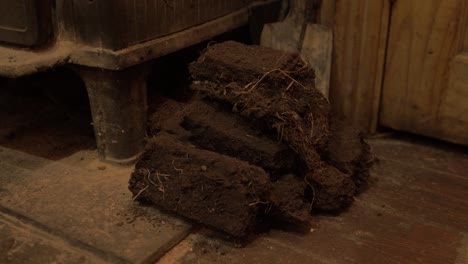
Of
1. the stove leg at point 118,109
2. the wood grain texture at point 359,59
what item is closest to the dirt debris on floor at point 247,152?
the stove leg at point 118,109

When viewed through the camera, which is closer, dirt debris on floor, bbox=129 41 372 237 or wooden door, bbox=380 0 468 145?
dirt debris on floor, bbox=129 41 372 237

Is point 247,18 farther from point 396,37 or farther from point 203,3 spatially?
point 396,37

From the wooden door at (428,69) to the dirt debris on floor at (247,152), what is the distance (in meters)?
0.64

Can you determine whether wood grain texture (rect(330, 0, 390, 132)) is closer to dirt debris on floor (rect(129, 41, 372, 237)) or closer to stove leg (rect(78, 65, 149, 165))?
dirt debris on floor (rect(129, 41, 372, 237))

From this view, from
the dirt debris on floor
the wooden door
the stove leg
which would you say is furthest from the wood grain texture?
the stove leg

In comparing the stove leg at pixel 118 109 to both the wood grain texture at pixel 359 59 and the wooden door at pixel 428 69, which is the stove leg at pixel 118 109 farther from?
the wooden door at pixel 428 69

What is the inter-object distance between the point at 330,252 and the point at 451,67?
3.78ft

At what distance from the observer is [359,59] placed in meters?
2.85

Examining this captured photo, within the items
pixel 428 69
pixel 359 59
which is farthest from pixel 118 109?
pixel 428 69

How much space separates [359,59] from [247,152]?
987 mm

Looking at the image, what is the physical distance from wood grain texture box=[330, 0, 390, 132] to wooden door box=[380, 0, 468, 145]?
46mm

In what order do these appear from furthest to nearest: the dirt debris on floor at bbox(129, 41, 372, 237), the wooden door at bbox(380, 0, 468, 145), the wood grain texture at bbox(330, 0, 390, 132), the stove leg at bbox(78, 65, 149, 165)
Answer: the wood grain texture at bbox(330, 0, 390, 132)
the wooden door at bbox(380, 0, 468, 145)
the stove leg at bbox(78, 65, 149, 165)
the dirt debris on floor at bbox(129, 41, 372, 237)

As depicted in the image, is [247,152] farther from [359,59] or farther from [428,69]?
[428,69]

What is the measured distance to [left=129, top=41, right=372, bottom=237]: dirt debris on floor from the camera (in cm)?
206
